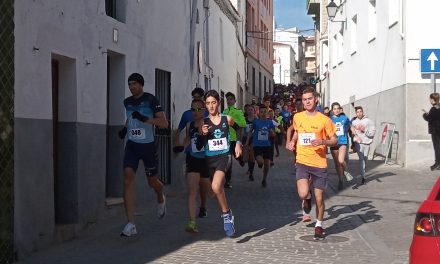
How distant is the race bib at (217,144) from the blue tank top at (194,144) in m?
0.35

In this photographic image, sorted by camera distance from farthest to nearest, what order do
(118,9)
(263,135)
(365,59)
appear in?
(365,59) < (263,135) < (118,9)

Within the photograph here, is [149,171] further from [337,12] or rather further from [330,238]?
[337,12]

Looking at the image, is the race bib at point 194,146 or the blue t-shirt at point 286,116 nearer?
the race bib at point 194,146

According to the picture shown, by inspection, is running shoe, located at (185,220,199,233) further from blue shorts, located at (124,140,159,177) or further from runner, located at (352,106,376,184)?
runner, located at (352,106,376,184)

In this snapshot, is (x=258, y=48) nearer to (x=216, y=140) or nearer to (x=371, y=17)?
(x=371, y=17)

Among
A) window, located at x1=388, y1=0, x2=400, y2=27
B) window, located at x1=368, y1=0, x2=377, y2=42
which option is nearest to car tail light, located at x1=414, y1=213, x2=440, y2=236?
window, located at x1=388, y1=0, x2=400, y2=27

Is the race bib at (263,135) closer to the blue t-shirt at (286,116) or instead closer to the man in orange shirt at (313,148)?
Answer: the man in orange shirt at (313,148)

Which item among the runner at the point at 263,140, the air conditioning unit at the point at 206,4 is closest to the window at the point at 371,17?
the air conditioning unit at the point at 206,4

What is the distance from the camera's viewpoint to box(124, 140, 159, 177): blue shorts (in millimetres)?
8281

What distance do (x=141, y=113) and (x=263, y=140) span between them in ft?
19.8

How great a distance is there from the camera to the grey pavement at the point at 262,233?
7.18 meters

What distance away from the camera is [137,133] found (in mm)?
8344

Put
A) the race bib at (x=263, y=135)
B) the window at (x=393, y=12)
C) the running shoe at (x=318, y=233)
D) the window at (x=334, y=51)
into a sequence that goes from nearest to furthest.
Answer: the running shoe at (x=318, y=233)
the race bib at (x=263, y=135)
the window at (x=393, y=12)
the window at (x=334, y=51)

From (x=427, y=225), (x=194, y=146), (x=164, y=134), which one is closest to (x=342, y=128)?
(x=164, y=134)
